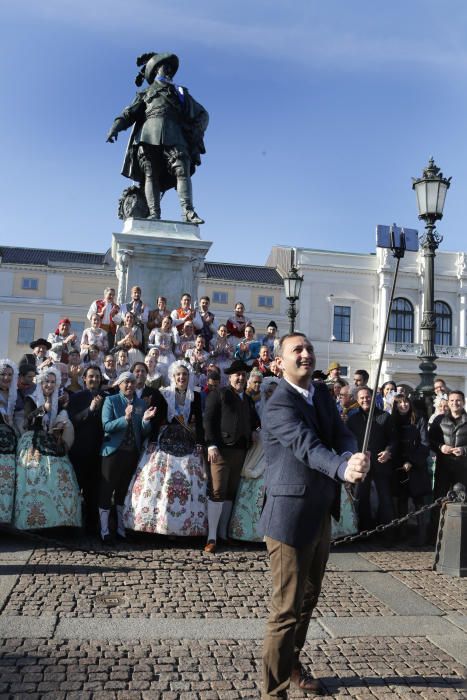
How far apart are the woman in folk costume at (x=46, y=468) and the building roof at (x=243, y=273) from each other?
46.7 metres

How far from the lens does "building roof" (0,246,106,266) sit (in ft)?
177

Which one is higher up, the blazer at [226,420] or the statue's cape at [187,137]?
the statue's cape at [187,137]

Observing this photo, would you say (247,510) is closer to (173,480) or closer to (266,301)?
(173,480)

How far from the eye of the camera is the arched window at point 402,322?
5372 cm

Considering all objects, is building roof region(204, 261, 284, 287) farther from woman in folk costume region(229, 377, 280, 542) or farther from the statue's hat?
woman in folk costume region(229, 377, 280, 542)

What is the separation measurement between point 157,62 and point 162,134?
169 cm

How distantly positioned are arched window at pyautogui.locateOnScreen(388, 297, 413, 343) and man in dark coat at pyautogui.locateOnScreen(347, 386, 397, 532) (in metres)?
46.0

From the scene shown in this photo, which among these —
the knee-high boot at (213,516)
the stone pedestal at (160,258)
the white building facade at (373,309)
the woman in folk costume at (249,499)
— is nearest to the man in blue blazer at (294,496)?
the knee-high boot at (213,516)

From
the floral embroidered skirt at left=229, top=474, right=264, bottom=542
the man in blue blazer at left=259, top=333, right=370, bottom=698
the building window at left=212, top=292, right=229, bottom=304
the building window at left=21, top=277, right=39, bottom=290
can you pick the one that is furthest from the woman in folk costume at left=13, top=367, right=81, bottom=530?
the building window at left=21, top=277, right=39, bottom=290

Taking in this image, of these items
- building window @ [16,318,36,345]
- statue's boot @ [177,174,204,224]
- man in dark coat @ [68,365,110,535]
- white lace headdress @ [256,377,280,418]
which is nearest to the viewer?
man in dark coat @ [68,365,110,535]

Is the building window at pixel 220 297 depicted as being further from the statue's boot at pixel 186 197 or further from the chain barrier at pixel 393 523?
the chain barrier at pixel 393 523

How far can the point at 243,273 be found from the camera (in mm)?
56219

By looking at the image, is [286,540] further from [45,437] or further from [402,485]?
[402,485]

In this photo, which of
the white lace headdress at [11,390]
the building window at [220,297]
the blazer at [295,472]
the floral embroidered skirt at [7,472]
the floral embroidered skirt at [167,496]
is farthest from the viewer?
the building window at [220,297]
